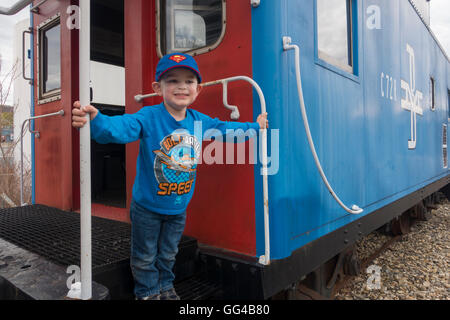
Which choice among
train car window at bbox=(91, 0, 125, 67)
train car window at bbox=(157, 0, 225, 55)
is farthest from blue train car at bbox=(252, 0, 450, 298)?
train car window at bbox=(91, 0, 125, 67)

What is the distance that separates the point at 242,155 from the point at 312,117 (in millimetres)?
510

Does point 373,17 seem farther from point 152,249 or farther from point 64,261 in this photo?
point 64,261

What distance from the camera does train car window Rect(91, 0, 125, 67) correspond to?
383 cm

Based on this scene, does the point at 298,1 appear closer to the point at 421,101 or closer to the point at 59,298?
the point at 59,298

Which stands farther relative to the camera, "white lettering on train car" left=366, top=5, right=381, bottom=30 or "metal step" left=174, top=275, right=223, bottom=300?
"white lettering on train car" left=366, top=5, right=381, bottom=30

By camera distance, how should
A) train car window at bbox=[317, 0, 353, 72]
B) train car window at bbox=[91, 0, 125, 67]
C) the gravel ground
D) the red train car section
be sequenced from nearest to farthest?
1. the red train car section
2. train car window at bbox=[317, 0, 353, 72]
3. the gravel ground
4. train car window at bbox=[91, 0, 125, 67]

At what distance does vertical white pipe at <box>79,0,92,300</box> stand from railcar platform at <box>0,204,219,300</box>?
0.12 metres

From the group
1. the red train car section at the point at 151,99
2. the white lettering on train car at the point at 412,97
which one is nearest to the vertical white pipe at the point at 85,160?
the red train car section at the point at 151,99

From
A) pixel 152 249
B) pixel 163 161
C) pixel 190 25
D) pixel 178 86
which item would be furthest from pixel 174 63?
pixel 152 249

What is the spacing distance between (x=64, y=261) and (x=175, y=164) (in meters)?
→ 0.77

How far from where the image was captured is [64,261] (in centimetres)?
163

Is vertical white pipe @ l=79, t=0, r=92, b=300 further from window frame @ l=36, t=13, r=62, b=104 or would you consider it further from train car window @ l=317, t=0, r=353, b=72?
window frame @ l=36, t=13, r=62, b=104

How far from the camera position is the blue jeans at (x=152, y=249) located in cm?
152
